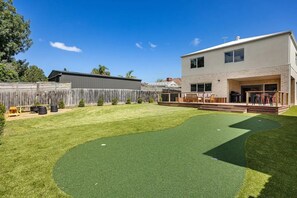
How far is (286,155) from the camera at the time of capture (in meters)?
3.90

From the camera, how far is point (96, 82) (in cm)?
2209

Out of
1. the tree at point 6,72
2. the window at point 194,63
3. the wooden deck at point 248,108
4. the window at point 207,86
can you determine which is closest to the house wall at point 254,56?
the window at point 194,63

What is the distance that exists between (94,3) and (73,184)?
660 inches

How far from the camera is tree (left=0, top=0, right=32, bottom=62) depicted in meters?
18.6

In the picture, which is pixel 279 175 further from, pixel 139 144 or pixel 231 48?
pixel 231 48

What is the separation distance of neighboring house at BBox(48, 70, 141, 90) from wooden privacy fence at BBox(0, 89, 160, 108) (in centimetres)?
428

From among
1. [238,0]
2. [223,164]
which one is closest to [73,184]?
[223,164]

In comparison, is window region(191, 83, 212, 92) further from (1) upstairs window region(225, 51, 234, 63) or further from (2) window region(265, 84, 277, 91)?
(2) window region(265, 84, 277, 91)

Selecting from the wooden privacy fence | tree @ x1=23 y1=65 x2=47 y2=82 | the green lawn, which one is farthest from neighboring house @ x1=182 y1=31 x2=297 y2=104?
tree @ x1=23 y1=65 x2=47 y2=82

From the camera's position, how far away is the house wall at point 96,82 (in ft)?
66.1

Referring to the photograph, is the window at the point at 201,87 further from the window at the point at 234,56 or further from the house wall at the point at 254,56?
the window at the point at 234,56

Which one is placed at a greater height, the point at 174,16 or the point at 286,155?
the point at 174,16

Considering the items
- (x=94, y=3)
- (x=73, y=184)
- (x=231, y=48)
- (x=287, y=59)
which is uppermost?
(x=94, y=3)

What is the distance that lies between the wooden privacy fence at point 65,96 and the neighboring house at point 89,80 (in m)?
4.28
